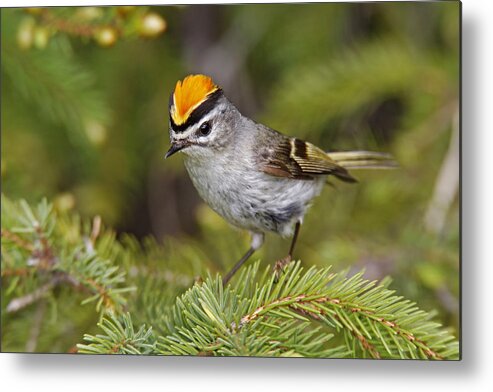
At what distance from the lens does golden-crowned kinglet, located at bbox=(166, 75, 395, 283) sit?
3.85ft

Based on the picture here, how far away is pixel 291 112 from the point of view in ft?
5.64

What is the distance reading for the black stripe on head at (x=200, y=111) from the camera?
45.9 inches

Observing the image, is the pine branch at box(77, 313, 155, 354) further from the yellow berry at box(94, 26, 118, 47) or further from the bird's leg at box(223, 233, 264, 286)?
the yellow berry at box(94, 26, 118, 47)

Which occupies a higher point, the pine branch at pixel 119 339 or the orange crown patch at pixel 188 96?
the orange crown patch at pixel 188 96

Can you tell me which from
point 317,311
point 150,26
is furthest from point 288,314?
point 150,26

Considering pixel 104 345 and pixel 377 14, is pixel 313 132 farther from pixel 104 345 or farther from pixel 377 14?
pixel 104 345

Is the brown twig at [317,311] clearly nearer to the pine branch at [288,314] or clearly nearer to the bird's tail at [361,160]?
the pine branch at [288,314]

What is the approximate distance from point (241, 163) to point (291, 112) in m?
0.46

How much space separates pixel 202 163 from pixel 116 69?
0.64 meters

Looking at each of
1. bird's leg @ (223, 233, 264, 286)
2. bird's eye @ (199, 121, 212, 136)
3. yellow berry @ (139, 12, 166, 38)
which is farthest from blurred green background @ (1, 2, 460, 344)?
bird's eye @ (199, 121, 212, 136)

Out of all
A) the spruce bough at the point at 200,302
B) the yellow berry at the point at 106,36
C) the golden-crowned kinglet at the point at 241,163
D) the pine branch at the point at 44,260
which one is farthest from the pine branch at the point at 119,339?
the yellow berry at the point at 106,36

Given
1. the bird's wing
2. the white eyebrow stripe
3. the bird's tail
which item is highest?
the bird's tail

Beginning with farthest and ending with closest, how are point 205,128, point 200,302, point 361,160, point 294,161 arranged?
point 361,160, point 294,161, point 205,128, point 200,302

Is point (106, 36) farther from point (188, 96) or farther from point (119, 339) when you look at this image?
point (119, 339)
